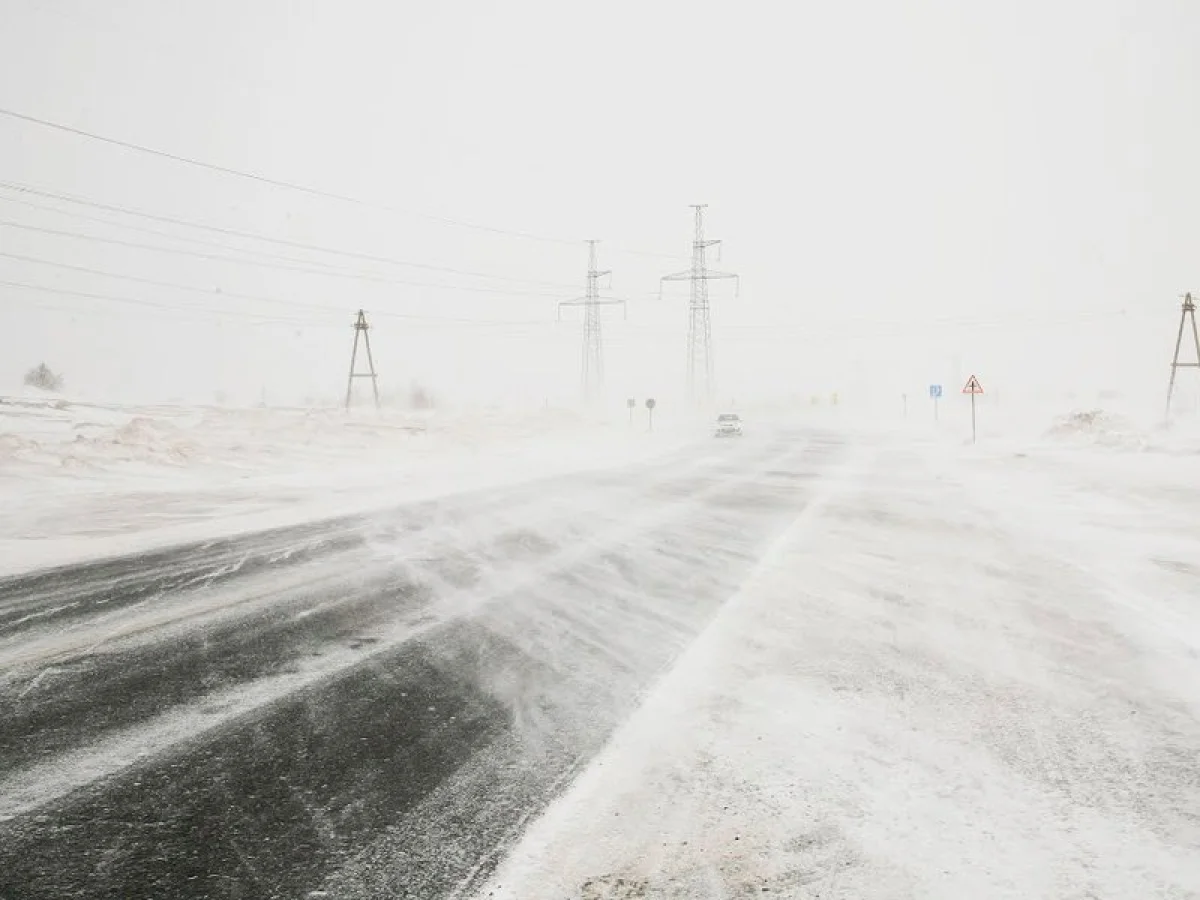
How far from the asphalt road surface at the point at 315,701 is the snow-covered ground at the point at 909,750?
33 cm

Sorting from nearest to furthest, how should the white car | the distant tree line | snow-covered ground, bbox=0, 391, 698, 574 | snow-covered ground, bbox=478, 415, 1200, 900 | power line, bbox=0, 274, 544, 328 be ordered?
snow-covered ground, bbox=478, 415, 1200, 900 → snow-covered ground, bbox=0, 391, 698, 574 → the white car → the distant tree line → power line, bbox=0, 274, 544, 328

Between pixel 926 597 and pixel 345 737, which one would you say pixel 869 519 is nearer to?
pixel 926 597

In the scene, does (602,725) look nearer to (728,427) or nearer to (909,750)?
(909,750)

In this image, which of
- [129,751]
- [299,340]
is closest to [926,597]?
[129,751]

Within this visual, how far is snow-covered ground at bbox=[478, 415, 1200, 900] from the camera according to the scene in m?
2.26

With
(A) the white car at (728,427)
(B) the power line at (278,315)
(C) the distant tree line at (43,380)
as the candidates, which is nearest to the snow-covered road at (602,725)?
(A) the white car at (728,427)

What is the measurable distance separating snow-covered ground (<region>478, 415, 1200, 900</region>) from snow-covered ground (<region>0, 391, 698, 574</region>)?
6.73 metres

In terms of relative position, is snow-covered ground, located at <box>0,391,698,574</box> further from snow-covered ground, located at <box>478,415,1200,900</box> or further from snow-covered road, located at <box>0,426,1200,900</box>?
snow-covered ground, located at <box>478,415,1200,900</box>

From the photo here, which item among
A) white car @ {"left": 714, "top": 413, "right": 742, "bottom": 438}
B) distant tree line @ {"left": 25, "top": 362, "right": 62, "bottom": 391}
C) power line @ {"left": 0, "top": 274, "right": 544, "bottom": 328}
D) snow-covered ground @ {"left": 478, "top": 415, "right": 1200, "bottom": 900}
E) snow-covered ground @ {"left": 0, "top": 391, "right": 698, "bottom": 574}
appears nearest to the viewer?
snow-covered ground @ {"left": 478, "top": 415, "right": 1200, "bottom": 900}

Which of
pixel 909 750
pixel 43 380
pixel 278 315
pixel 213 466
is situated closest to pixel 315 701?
pixel 909 750

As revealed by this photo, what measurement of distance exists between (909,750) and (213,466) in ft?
51.6

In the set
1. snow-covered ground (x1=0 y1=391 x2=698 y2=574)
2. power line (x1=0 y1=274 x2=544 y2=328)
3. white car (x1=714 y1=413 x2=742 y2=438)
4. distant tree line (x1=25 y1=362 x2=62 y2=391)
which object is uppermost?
power line (x1=0 y1=274 x2=544 y2=328)

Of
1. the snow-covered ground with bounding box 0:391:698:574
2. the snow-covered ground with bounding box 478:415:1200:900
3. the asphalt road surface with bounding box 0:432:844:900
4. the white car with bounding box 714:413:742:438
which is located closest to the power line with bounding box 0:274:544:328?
the white car with bounding box 714:413:742:438

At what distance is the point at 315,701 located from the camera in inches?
141
